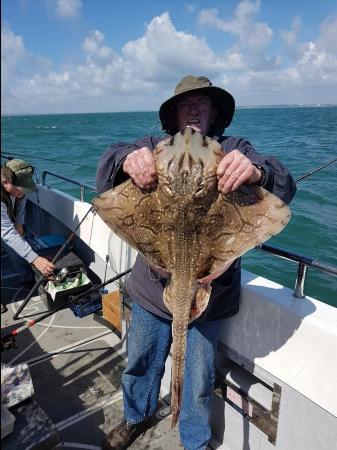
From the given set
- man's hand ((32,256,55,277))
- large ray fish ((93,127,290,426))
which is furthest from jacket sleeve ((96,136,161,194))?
man's hand ((32,256,55,277))

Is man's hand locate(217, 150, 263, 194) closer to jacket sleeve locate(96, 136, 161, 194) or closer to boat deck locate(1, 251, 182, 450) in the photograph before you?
jacket sleeve locate(96, 136, 161, 194)

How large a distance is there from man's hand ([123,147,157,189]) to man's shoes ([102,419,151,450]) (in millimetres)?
2202

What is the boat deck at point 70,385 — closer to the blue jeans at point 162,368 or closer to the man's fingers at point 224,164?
the blue jeans at point 162,368

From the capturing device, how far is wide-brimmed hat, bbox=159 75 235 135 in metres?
2.44

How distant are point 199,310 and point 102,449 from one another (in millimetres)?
1783

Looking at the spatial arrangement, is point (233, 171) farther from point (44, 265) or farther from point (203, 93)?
point (44, 265)

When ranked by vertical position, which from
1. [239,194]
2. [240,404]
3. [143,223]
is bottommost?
[240,404]

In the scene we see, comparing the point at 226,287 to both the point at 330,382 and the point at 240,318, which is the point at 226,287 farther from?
the point at 330,382

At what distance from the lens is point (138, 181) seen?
199 cm

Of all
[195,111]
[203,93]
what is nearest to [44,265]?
[195,111]

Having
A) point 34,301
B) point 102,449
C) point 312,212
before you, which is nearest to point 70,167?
point 312,212

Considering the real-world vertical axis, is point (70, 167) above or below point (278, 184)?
below

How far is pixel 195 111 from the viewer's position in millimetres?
2555

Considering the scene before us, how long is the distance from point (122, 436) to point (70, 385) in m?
0.98
